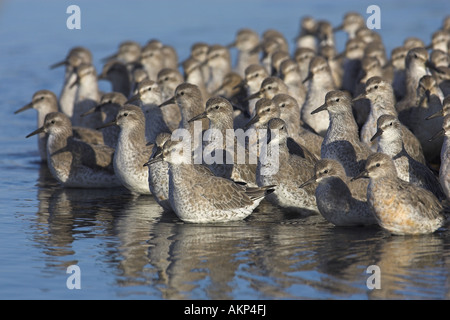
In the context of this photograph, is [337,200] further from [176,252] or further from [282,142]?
[176,252]

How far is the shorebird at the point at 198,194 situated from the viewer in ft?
36.8

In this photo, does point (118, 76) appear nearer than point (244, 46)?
Yes

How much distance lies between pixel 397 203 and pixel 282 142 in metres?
2.09

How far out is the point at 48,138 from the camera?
14.4 m

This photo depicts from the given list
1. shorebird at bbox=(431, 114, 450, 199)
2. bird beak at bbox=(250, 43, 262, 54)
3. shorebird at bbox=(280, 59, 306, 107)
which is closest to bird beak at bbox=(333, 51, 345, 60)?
bird beak at bbox=(250, 43, 262, 54)

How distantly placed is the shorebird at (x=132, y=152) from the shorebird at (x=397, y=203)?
3.57m

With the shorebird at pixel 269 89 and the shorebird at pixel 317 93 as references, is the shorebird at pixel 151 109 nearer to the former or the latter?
the shorebird at pixel 269 89

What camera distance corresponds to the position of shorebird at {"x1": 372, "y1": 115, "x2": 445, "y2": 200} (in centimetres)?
1193

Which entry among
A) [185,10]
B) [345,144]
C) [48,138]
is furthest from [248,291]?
[185,10]

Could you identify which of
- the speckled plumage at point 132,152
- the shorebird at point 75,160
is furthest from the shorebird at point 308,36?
the speckled plumage at point 132,152

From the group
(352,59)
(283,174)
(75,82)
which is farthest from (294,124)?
(352,59)

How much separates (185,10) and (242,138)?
69.0 ft

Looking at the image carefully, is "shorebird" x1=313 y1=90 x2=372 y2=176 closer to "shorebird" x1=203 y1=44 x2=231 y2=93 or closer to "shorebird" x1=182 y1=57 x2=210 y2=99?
"shorebird" x1=182 y1=57 x2=210 y2=99

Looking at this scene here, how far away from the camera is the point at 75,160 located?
13906 millimetres
